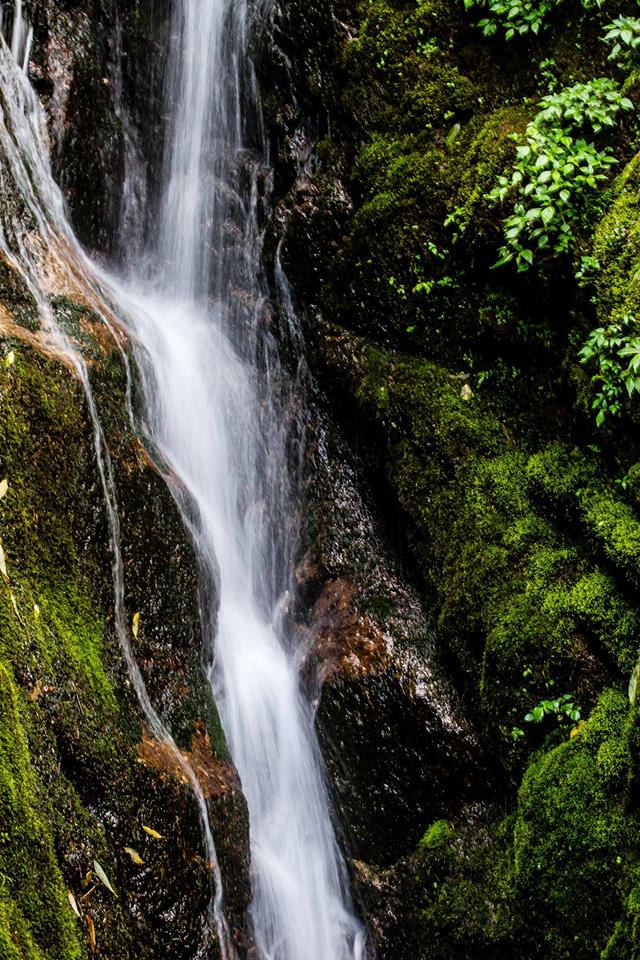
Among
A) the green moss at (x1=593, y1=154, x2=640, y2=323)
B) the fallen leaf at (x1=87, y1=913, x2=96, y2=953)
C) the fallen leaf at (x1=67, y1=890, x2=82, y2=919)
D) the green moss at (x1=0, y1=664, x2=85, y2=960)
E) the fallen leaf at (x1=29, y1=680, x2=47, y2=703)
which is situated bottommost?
the fallen leaf at (x1=87, y1=913, x2=96, y2=953)

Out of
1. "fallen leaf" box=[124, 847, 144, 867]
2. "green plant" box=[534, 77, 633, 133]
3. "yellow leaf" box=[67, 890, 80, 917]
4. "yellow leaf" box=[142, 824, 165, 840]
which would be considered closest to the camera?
"yellow leaf" box=[67, 890, 80, 917]

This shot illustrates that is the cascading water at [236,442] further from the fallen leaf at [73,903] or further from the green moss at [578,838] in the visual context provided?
the fallen leaf at [73,903]

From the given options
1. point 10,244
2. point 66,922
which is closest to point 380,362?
point 10,244

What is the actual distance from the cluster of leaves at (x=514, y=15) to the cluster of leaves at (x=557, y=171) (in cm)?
70

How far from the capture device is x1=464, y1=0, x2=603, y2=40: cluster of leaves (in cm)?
521

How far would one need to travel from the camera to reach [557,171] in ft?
15.3

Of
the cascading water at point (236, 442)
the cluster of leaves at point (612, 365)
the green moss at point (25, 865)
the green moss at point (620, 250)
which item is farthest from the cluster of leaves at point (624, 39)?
the green moss at point (25, 865)

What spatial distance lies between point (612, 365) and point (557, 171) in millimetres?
1287

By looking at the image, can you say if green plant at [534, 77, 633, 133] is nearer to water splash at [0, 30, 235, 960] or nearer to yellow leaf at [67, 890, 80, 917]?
water splash at [0, 30, 235, 960]

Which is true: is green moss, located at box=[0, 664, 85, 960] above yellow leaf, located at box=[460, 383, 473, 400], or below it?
below

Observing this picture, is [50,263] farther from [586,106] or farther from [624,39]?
[624,39]

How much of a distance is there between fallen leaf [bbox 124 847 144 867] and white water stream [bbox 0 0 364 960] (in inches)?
21.2

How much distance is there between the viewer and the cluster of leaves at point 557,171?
15.3 feet

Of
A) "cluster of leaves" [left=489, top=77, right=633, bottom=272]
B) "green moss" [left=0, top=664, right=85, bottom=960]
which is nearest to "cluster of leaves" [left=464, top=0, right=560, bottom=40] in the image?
"cluster of leaves" [left=489, top=77, right=633, bottom=272]
